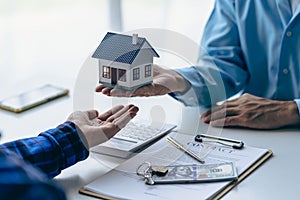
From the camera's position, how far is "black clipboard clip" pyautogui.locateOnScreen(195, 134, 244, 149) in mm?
1278

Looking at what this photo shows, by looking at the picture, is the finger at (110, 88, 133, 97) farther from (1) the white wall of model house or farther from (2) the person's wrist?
(2) the person's wrist

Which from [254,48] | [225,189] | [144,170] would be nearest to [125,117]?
[144,170]

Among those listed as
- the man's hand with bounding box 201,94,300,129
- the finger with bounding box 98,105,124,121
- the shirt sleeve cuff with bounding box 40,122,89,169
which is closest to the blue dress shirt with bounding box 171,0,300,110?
the man's hand with bounding box 201,94,300,129

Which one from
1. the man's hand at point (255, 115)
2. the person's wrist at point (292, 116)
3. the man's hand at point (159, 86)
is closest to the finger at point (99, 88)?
the man's hand at point (159, 86)

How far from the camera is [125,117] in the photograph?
49.0 inches

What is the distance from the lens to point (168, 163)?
1200 millimetres

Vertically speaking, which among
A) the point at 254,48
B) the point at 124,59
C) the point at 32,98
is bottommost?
the point at 32,98

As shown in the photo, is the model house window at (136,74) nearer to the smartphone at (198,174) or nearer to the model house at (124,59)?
the model house at (124,59)

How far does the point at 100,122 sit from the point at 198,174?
0.23m

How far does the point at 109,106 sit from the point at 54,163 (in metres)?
0.19

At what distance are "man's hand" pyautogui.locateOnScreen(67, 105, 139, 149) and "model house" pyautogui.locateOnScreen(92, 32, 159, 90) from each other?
7 cm

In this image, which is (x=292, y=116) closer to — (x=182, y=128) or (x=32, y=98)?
(x=182, y=128)

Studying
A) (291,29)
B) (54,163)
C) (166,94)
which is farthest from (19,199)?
(291,29)

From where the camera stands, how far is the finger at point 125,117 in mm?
1237
